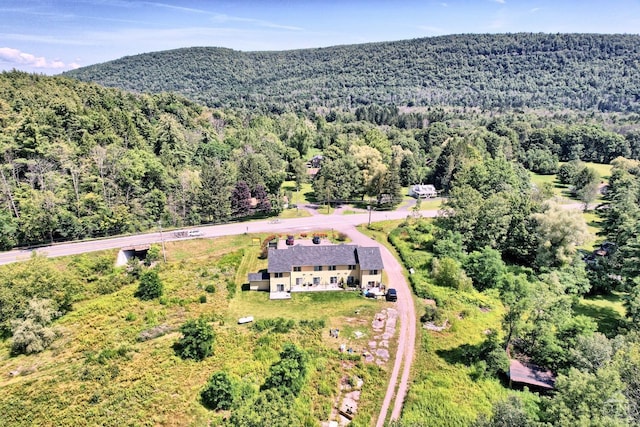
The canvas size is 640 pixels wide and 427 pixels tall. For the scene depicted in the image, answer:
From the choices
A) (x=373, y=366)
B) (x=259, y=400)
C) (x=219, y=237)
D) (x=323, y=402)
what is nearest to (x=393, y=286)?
(x=373, y=366)

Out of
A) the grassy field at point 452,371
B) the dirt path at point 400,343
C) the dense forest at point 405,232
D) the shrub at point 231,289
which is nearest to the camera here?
the grassy field at point 452,371

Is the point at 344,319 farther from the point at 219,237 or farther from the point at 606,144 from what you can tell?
the point at 606,144

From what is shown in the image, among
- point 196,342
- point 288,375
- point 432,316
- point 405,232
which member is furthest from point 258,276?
point 405,232

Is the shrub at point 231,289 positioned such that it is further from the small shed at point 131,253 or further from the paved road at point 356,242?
the small shed at point 131,253

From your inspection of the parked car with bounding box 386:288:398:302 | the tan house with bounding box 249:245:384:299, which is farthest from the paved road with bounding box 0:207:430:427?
the tan house with bounding box 249:245:384:299

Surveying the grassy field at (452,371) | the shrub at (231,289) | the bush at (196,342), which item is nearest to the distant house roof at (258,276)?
the shrub at (231,289)

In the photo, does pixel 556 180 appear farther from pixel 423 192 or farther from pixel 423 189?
pixel 423 192

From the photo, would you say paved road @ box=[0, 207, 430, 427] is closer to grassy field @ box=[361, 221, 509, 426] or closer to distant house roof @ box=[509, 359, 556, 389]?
grassy field @ box=[361, 221, 509, 426]
